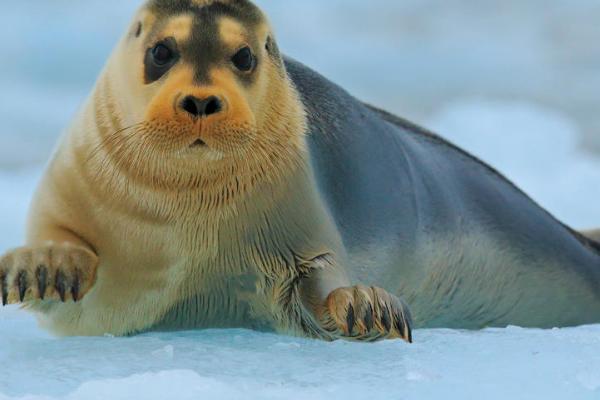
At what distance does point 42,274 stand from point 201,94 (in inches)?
38.6

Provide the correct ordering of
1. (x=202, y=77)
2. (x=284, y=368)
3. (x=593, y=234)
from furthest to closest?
(x=593, y=234) → (x=202, y=77) → (x=284, y=368)

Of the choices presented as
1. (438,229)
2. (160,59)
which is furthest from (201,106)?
(438,229)

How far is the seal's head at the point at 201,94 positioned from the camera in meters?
4.08

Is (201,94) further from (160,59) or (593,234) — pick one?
(593,234)

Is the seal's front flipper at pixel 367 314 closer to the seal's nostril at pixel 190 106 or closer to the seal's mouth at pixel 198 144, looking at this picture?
the seal's mouth at pixel 198 144

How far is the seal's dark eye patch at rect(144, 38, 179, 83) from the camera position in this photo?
13.9 feet

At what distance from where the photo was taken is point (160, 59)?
4.27 meters

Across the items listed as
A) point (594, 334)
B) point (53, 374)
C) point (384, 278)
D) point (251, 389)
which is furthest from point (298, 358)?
point (594, 334)

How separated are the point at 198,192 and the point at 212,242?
0.72 feet

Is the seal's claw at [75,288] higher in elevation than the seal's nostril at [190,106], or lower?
lower

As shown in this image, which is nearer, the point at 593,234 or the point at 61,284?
the point at 61,284

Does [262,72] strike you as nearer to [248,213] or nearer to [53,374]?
[248,213]

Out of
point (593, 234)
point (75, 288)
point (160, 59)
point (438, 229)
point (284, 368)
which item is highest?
point (593, 234)

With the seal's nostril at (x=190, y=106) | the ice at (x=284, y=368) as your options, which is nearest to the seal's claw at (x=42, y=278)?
the ice at (x=284, y=368)
